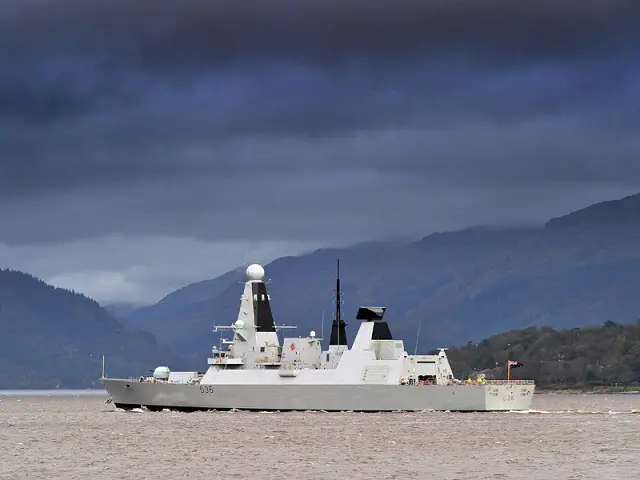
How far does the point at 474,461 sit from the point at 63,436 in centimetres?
3392

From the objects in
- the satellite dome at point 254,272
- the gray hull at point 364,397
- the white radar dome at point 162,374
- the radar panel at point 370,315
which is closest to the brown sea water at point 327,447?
the gray hull at point 364,397

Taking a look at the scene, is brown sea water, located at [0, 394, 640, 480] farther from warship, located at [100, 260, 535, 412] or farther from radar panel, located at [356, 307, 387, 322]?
radar panel, located at [356, 307, 387, 322]

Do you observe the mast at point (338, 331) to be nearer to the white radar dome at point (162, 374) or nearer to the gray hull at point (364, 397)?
the gray hull at point (364, 397)

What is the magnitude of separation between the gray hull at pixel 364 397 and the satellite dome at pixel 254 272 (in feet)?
37.9

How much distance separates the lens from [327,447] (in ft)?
251

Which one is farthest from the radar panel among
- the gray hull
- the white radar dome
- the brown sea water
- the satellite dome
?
the white radar dome

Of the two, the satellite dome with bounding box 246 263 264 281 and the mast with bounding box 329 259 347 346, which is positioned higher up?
the satellite dome with bounding box 246 263 264 281

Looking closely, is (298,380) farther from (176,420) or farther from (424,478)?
(424,478)

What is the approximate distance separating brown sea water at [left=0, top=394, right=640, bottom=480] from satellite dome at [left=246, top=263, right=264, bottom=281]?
1346 cm

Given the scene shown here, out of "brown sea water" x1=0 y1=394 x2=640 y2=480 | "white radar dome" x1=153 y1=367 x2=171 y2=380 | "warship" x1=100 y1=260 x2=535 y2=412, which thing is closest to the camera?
"brown sea water" x1=0 y1=394 x2=640 y2=480

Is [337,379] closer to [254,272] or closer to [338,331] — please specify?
[338,331]

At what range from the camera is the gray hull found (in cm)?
10706

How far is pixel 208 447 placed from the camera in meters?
76.9

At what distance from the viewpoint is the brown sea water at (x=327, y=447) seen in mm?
62750
